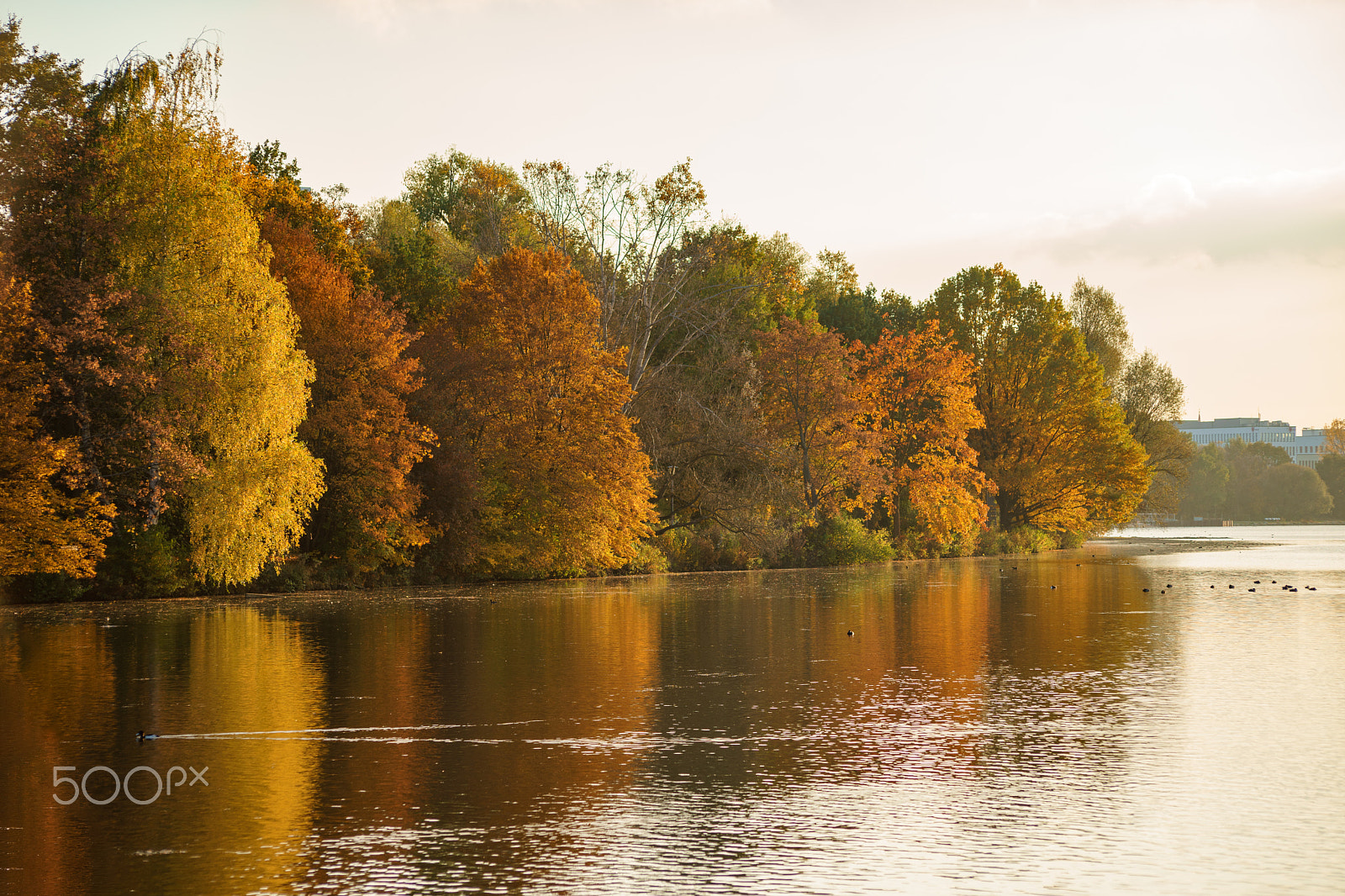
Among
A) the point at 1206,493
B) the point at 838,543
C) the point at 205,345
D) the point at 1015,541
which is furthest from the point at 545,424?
the point at 1206,493

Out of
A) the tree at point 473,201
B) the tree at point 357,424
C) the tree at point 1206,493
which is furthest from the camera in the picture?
the tree at point 1206,493

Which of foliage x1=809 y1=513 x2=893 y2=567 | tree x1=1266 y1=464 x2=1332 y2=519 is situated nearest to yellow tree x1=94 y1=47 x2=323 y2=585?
foliage x1=809 y1=513 x2=893 y2=567

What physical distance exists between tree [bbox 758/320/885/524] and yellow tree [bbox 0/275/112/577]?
3469 cm

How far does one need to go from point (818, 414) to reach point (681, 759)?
50412 millimetres

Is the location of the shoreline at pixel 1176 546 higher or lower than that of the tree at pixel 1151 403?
lower

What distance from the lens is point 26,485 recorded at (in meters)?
33.3

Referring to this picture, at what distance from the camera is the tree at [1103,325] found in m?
90.2

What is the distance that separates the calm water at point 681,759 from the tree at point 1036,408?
167 ft

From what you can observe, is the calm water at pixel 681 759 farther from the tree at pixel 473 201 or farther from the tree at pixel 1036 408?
the tree at pixel 1036 408

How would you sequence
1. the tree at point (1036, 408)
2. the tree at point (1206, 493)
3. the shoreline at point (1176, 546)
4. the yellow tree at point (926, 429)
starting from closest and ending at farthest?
1. the yellow tree at point (926, 429)
2. the tree at point (1036, 408)
3. the shoreline at point (1176, 546)
4. the tree at point (1206, 493)

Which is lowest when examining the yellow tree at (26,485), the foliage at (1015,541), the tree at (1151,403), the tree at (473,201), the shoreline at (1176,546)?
the shoreline at (1176,546)

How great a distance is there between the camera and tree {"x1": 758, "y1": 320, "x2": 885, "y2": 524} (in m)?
62.3

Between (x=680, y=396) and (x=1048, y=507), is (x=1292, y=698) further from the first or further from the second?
(x=1048, y=507)

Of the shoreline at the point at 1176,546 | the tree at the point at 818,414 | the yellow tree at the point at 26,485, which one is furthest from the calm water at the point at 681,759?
the shoreline at the point at 1176,546
